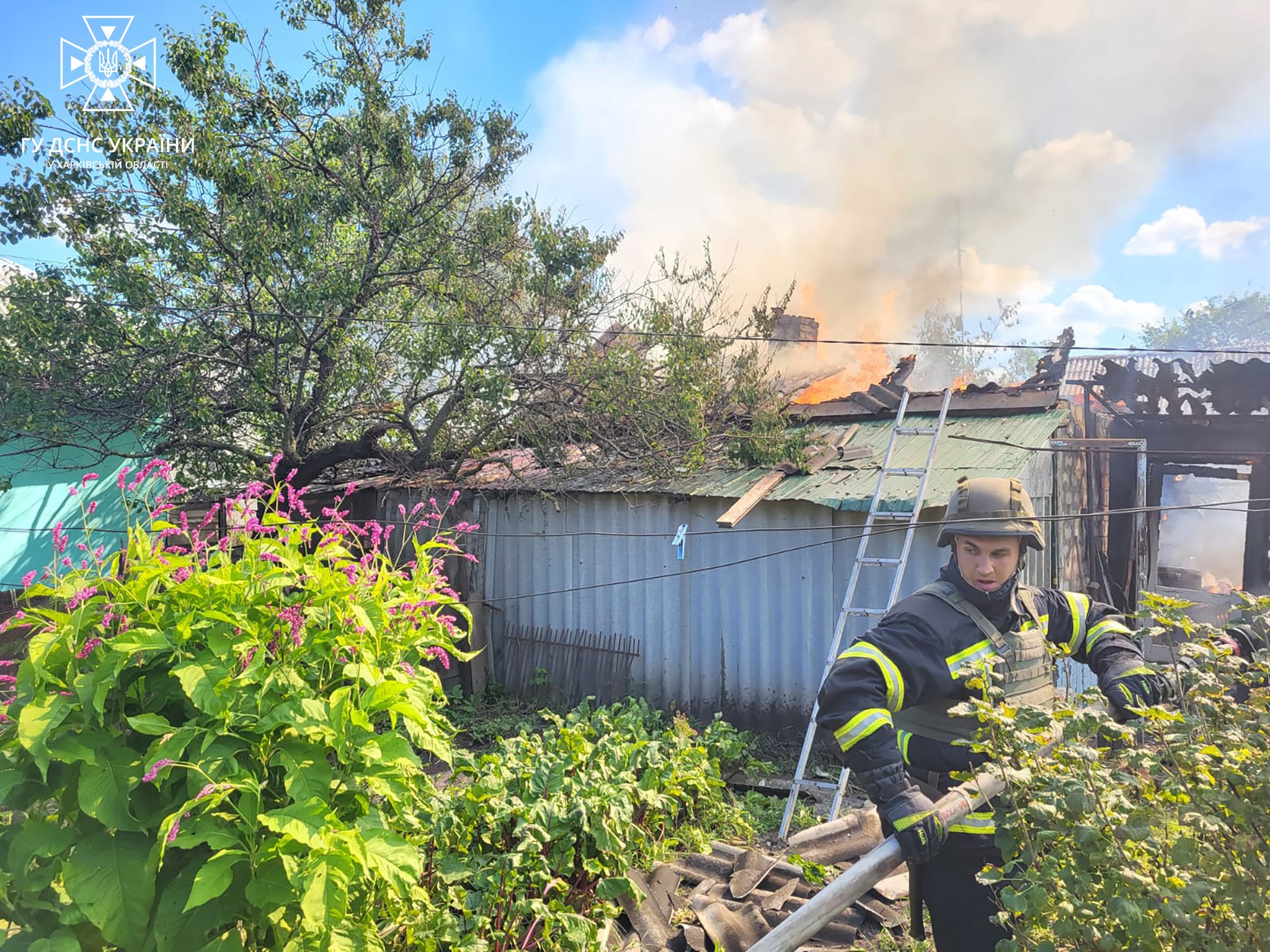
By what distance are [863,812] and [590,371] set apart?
5.88 m

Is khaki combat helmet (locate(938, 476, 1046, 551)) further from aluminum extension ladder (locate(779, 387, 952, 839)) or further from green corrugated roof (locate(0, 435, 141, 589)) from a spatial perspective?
green corrugated roof (locate(0, 435, 141, 589))

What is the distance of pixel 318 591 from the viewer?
2.53m

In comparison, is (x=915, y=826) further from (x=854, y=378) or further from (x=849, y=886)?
(x=854, y=378)

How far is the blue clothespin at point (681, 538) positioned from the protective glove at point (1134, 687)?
537 cm

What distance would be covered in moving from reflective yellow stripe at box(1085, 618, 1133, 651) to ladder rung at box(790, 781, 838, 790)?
10.8ft

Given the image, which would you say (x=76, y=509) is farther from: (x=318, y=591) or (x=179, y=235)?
(x=318, y=591)

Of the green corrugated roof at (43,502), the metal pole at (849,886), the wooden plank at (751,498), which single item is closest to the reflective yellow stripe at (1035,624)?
the metal pole at (849,886)

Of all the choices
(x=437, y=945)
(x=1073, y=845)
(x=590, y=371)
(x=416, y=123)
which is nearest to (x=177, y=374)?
(x=416, y=123)

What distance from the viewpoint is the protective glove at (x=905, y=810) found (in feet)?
8.07

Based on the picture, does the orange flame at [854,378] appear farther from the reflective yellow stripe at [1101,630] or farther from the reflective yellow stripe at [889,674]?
the reflective yellow stripe at [889,674]

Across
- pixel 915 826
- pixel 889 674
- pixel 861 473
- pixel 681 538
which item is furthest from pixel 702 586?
pixel 915 826

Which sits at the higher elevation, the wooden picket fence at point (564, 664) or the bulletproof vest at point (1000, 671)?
the bulletproof vest at point (1000, 671)

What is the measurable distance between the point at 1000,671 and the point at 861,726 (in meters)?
0.83

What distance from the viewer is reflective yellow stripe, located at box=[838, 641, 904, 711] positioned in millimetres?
2891
